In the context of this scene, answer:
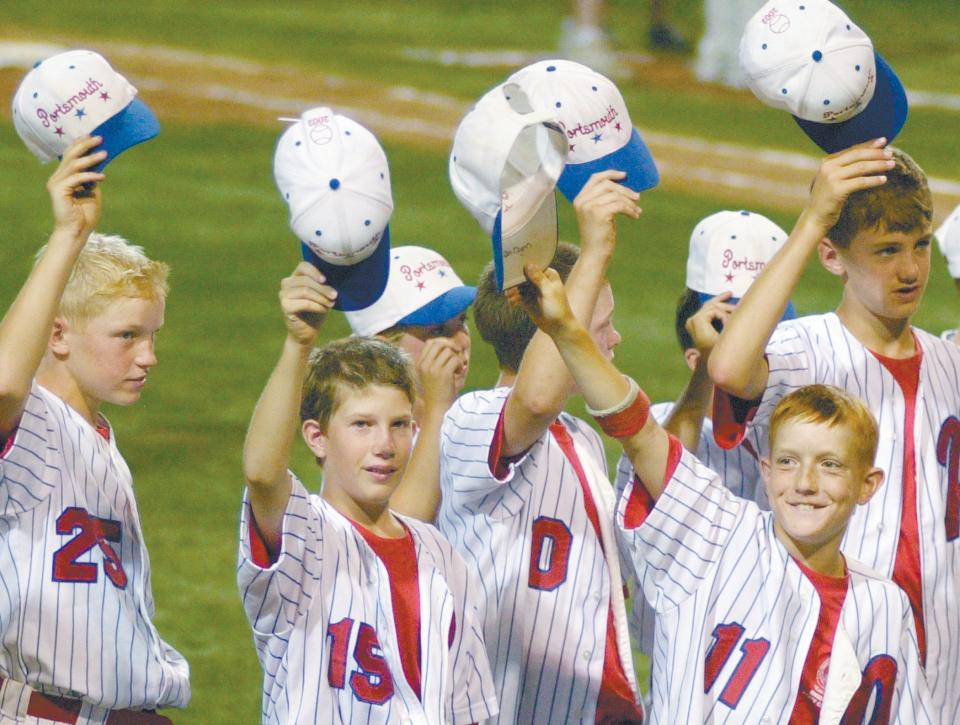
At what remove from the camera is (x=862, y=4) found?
69.3 ft

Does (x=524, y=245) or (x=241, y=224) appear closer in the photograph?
(x=524, y=245)

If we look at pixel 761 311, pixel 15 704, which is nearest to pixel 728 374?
pixel 761 311

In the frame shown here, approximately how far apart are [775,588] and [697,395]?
0.64 meters

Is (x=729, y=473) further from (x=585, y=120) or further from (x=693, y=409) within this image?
(x=585, y=120)

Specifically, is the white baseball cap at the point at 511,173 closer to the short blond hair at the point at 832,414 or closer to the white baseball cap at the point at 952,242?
the short blond hair at the point at 832,414

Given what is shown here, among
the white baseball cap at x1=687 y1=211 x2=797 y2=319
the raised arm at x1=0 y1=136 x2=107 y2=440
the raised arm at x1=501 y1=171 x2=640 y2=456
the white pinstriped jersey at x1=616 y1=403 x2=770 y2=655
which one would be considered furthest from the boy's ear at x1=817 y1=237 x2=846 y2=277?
the raised arm at x1=0 y1=136 x2=107 y2=440

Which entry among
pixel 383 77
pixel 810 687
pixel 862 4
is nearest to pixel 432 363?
pixel 810 687

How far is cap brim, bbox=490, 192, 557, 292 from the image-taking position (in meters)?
2.91

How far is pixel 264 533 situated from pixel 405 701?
0.45 metres

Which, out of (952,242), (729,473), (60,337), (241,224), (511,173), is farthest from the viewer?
(241,224)

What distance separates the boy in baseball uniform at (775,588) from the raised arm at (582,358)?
0.01 m

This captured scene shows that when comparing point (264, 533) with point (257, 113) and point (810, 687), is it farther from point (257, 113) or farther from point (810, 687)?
point (257, 113)

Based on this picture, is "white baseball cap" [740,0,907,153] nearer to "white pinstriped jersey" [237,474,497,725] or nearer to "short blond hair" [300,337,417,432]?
"short blond hair" [300,337,417,432]

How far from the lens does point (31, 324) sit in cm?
302
